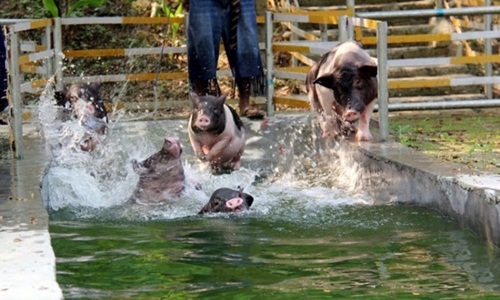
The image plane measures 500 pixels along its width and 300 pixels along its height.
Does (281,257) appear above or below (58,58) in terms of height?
below

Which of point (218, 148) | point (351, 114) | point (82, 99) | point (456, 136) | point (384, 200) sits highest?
point (82, 99)

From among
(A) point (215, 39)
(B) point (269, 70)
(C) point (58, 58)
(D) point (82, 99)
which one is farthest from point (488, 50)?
(D) point (82, 99)


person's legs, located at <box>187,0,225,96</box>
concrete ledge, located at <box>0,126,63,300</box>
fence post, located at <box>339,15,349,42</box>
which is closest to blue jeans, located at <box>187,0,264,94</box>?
person's legs, located at <box>187,0,225,96</box>

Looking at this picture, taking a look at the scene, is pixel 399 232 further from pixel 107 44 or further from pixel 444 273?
pixel 107 44

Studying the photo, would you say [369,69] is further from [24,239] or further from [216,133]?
[24,239]

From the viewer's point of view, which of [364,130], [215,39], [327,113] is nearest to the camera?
[364,130]

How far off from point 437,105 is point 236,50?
7.04 ft

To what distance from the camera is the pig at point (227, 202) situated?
29.7 ft

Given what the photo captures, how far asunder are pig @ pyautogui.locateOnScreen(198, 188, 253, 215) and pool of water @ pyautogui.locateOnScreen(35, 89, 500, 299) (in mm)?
96

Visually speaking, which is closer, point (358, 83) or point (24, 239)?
point (24, 239)

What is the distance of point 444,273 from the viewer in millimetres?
7070

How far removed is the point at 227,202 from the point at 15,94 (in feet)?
7.41

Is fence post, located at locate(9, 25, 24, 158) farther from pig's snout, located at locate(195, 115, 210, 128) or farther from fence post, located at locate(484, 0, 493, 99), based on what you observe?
fence post, located at locate(484, 0, 493, 99)

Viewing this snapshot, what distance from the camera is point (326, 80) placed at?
10.8 meters
